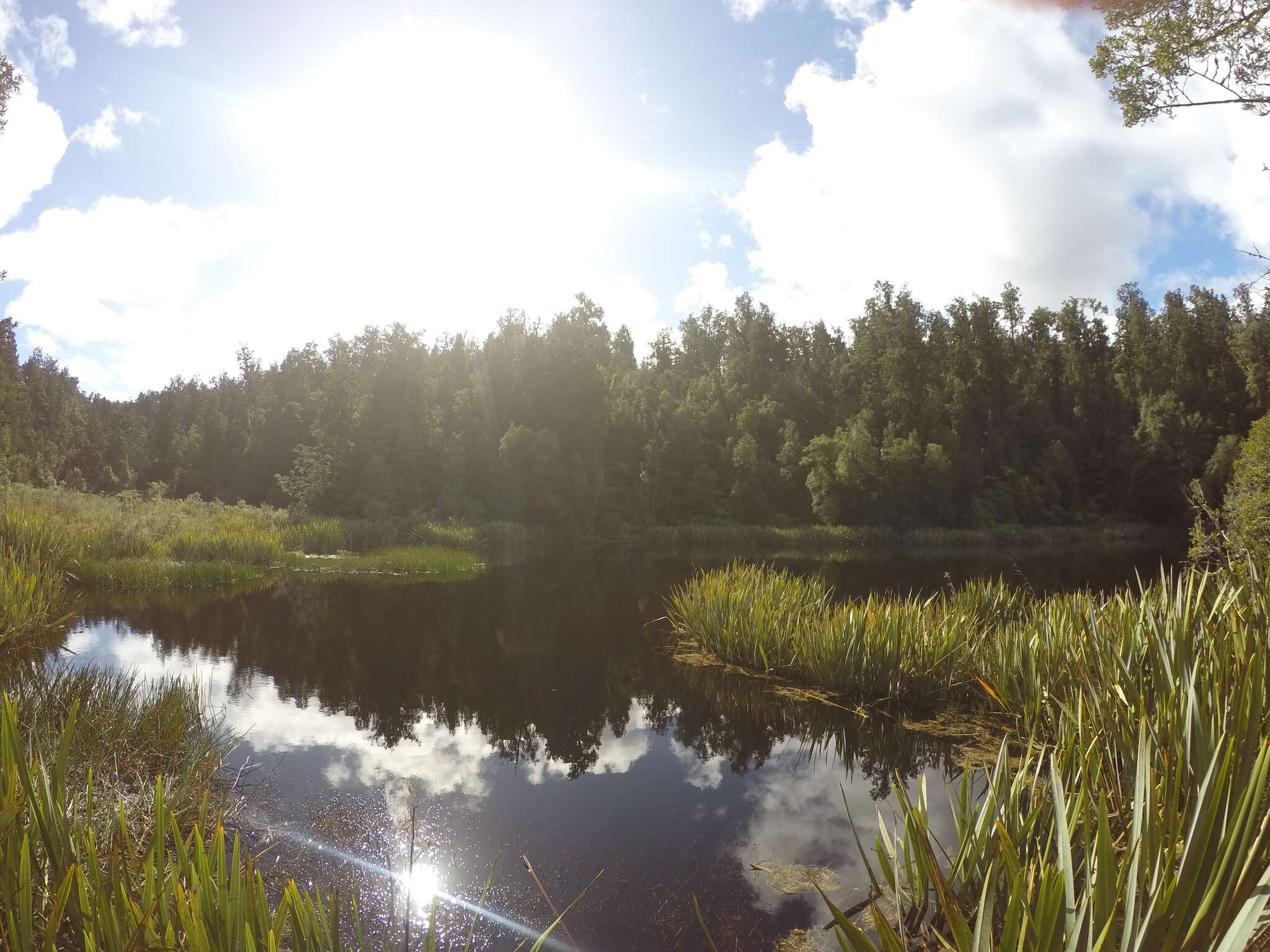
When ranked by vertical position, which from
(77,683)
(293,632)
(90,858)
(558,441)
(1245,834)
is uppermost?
(558,441)

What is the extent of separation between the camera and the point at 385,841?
618 centimetres

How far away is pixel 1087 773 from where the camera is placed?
147 inches

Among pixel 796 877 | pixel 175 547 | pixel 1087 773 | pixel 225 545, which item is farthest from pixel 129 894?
pixel 225 545

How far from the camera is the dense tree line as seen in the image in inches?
1785

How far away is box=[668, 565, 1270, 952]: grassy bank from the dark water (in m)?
0.71

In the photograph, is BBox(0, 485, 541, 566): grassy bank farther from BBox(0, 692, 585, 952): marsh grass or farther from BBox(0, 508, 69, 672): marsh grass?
BBox(0, 692, 585, 952): marsh grass

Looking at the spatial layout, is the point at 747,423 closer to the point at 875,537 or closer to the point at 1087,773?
the point at 875,537

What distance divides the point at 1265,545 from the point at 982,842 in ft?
29.6

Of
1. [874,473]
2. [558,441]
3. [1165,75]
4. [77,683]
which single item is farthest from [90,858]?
[874,473]

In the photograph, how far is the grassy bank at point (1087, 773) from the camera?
2.50 m

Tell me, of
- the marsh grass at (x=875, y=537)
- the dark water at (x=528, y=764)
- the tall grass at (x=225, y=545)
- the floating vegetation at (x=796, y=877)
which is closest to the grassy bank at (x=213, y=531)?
the tall grass at (x=225, y=545)

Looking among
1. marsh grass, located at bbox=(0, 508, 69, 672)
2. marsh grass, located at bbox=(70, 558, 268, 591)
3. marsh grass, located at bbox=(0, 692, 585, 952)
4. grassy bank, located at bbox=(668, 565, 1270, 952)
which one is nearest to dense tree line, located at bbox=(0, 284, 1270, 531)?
marsh grass, located at bbox=(70, 558, 268, 591)

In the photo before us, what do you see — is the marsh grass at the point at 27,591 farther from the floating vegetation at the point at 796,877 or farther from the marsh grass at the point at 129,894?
the floating vegetation at the point at 796,877

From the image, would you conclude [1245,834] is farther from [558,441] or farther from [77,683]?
[558,441]
